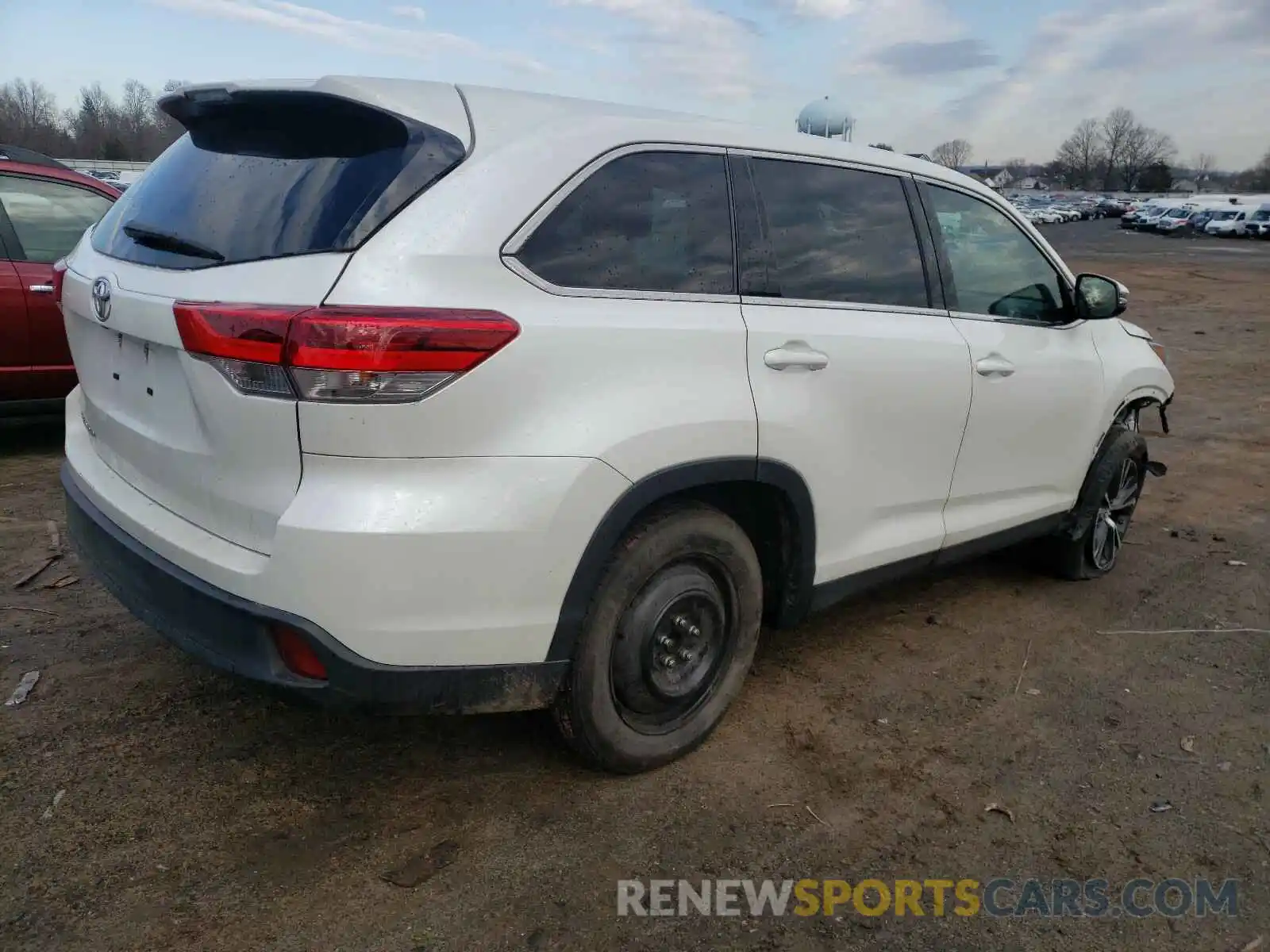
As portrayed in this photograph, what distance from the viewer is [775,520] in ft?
10.1

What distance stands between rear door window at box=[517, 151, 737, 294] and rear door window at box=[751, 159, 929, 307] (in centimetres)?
21

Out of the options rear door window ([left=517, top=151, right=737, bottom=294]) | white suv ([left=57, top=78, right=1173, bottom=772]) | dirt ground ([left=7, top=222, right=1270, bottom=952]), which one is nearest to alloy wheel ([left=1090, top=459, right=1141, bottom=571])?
dirt ground ([left=7, top=222, right=1270, bottom=952])

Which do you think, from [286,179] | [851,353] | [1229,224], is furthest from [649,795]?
[1229,224]

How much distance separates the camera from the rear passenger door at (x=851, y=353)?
2.90 meters

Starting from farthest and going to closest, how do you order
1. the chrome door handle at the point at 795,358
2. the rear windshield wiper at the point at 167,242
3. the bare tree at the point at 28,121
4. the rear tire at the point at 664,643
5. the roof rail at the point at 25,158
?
1. the bare tree at the point at 28,121
2. the roof rail at the point at 25,158
3. the chrome door handle at the point at 795,358
4. the rear tire at the point at 664,643
5. the rear windshield wiper at the point at 167,242

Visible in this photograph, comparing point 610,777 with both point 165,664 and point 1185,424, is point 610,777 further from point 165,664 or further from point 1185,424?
point 1185,424

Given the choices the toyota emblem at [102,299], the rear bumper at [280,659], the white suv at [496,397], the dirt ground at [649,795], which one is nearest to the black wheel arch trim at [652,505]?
the white suv at [496,397]

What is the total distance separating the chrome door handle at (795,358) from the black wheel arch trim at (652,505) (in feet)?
0.93

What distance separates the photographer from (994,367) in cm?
366

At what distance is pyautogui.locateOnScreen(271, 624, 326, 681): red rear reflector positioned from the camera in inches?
87.9

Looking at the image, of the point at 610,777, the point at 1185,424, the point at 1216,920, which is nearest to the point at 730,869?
the point at 610,777

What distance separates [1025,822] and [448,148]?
7.80 ft

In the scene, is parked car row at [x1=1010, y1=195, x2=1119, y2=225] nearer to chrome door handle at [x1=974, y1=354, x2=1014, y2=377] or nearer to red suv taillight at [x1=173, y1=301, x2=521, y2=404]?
chrome door handle at [x1=974, y1=354, x2=1014, y2=377]

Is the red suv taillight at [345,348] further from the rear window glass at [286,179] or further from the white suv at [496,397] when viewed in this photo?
the rear window glass at [286,179]
